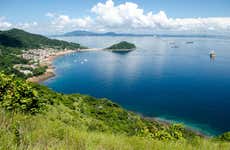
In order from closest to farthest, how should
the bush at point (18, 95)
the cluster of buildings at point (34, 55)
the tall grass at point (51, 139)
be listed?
the tall grass at point (51, 139) → the bush at point (18, 95) → the cluster of buildings at point (34, 55)

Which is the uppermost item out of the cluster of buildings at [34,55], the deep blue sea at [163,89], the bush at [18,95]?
the bush at [18,95]

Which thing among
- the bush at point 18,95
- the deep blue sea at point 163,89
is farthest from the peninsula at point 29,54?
the bush at point 18,95

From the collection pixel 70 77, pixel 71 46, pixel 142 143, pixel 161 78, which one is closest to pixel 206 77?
pixel 161 78

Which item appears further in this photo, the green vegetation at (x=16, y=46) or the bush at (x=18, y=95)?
the green vegetation at (x=16, y=46)

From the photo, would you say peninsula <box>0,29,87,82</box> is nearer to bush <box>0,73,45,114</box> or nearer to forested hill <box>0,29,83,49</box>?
forested hill <box>0,29,83,49</box>

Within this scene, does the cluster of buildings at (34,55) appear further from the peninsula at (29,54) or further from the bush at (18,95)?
the bush at (18,95)

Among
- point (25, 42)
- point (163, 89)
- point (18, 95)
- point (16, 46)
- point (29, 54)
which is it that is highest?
point (25, 42)

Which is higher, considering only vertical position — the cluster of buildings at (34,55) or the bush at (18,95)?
the bush at (18,95)

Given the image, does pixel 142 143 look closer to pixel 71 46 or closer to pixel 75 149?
pixel 75 149

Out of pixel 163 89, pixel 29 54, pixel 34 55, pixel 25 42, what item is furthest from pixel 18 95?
pixel 25 42

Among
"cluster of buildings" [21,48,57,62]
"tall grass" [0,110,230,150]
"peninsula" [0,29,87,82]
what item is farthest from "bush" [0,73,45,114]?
"cluster of buildings" [21,48,57,62]

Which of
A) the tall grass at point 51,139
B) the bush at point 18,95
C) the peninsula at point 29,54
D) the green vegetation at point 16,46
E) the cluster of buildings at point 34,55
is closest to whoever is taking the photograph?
the tall grass at point 51,139

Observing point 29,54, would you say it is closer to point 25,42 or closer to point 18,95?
point 25,42

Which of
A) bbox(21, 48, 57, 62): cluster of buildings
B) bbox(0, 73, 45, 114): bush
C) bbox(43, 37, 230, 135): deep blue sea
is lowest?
bbox(43, 37, 230, 135): deep blue sea
